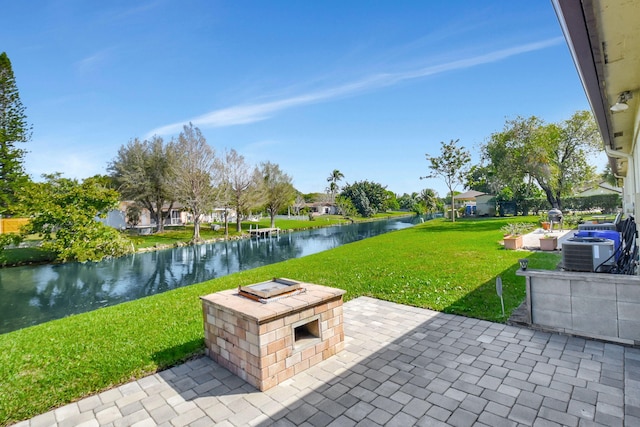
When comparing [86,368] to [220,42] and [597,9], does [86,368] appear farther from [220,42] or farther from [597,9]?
[220,42]

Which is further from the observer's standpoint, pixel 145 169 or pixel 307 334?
pixel 145 169

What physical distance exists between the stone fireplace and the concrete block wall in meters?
2.84

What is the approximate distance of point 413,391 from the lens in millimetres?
2955

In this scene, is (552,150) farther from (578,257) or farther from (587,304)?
(587,304)

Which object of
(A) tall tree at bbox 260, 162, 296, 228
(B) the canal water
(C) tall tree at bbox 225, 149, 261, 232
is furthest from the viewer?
(A) tall tree at bbox 260, 162, 296, 228

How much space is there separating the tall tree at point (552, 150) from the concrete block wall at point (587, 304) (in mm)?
21025

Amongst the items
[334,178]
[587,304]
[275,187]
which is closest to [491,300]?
[587,304]

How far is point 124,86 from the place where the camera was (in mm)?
13094

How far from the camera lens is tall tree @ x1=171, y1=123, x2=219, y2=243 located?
26.4 m

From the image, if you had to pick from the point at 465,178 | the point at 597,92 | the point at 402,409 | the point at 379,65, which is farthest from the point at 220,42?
the point at 465,178

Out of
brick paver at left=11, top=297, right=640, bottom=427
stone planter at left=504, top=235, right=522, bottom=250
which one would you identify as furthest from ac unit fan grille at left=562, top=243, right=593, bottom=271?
stone planter at left=504, top=235, right=522, bottom=250

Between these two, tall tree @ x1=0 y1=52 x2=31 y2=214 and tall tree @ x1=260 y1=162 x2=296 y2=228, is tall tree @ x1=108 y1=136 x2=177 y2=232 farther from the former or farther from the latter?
tall tree @ x1=260 y1=162 x2=296 y2=228

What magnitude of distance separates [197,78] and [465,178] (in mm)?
24397

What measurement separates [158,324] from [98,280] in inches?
409
